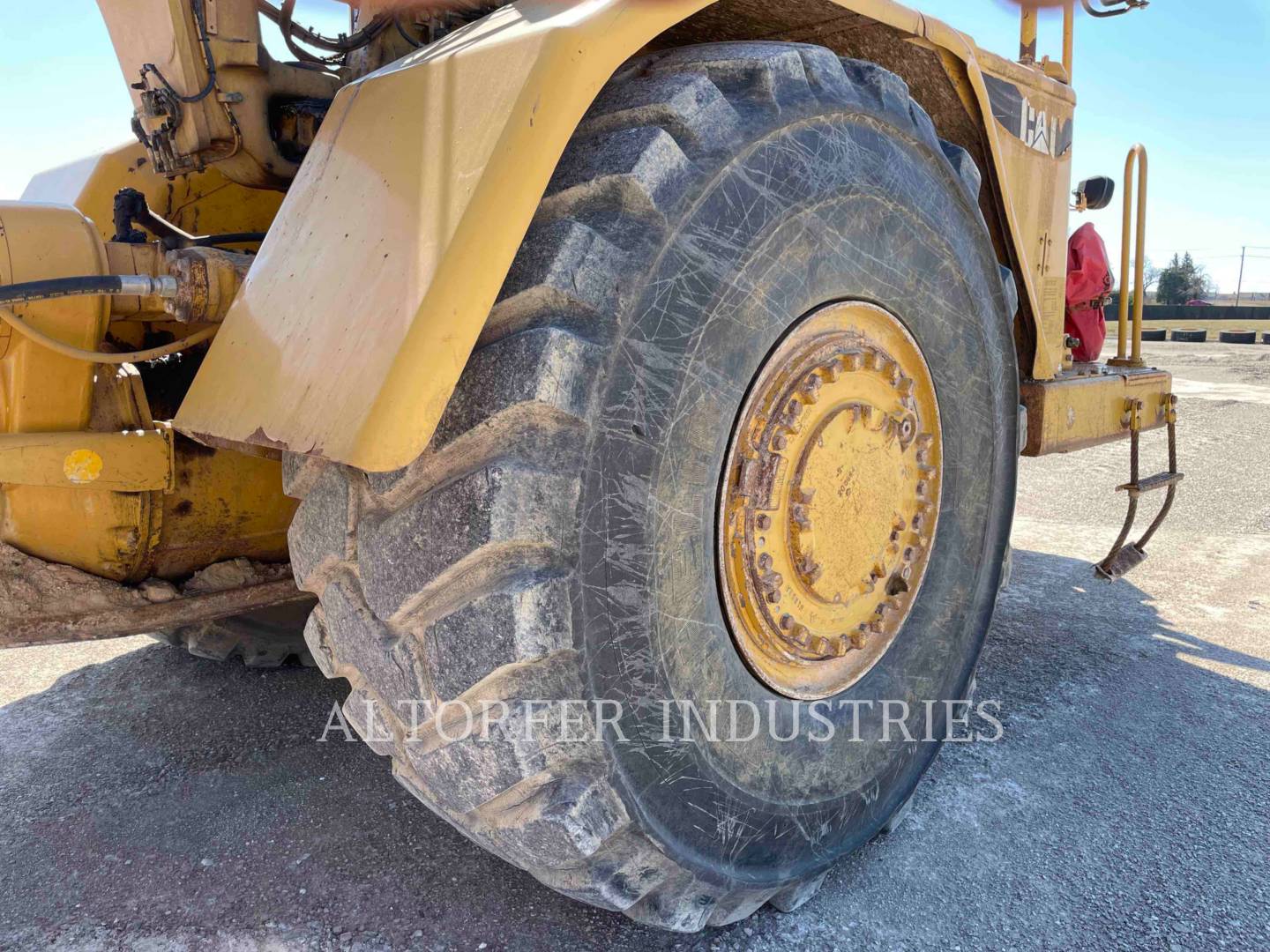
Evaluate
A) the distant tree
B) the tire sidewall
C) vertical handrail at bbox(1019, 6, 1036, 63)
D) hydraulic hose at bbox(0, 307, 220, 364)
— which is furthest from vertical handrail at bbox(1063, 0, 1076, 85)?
the distant tree

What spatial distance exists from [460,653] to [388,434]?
32 centimetres

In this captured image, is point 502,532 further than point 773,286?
No

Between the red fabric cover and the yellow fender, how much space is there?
266 centimetres

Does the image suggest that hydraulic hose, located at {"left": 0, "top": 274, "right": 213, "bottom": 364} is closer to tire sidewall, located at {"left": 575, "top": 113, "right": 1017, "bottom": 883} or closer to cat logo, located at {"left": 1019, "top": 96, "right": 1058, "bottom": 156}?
tire sidewall, located at {"left": 575, "top": 113, "right": 1017, "bottom": 883}

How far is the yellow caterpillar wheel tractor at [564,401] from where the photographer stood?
49.1 inches

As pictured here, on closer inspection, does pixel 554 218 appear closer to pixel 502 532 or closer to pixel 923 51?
pixel 502 532

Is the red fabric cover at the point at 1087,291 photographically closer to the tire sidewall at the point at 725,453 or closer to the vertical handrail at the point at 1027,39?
the vertical handrail at the point at 1027,39

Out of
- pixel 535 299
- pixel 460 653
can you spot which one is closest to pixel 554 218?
pixel 535 299

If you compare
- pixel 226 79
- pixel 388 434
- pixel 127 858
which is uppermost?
pixel 226 79

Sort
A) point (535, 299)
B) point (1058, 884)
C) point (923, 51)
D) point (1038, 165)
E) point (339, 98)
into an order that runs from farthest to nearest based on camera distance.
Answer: point (1038, 165) → point (923, 51) → point (1058, 884) → point (339, 98) → point (535, 299)

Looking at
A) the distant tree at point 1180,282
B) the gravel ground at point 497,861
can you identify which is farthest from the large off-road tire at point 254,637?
the distant tree at point 1180,282

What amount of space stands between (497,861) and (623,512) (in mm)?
1006

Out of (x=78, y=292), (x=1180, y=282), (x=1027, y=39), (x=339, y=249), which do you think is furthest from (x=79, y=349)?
(x=1180, y=282)

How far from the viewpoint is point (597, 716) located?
1317 mm
